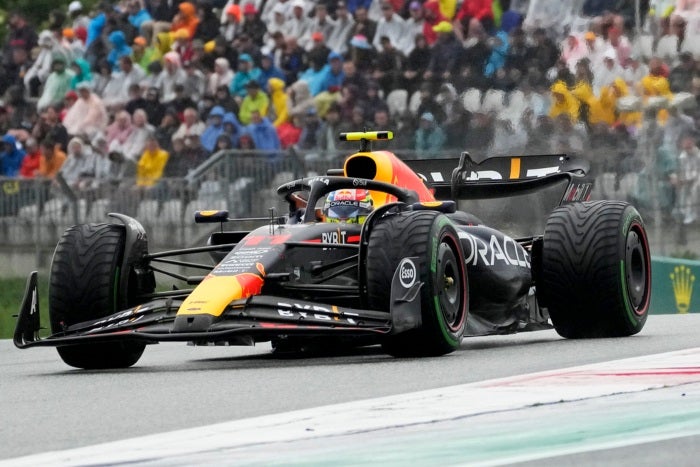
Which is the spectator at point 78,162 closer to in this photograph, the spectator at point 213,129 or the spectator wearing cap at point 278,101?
the spectator at point 213,129

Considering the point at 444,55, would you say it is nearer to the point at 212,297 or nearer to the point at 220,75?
the point at 220,75

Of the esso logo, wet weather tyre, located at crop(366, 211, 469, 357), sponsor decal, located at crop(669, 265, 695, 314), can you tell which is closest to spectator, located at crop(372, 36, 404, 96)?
sponsor decal, located at crop(669, 265, 695, 314)

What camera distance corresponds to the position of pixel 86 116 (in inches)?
827

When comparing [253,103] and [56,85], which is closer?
[253,103]

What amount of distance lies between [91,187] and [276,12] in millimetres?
3644

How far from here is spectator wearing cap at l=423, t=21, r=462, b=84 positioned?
17922mm

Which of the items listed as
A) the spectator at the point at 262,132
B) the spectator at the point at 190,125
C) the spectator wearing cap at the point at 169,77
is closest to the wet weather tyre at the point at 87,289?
the spectator at the point at 262,132

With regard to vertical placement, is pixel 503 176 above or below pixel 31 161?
below

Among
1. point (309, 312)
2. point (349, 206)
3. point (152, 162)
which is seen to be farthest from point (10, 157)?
point (309, 312)

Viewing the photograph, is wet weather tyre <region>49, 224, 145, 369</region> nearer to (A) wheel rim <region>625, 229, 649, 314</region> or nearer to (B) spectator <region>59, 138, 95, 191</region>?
(A) wheel rim <region>625, 229, 649, 314</region>

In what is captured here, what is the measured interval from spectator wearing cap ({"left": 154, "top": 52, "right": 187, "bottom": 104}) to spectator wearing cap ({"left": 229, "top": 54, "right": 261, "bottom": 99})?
0.98m

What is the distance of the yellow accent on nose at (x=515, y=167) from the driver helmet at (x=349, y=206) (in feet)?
7.27

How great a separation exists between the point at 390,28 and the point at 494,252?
29.5 feet

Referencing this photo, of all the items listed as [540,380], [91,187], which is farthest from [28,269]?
[540,380]
